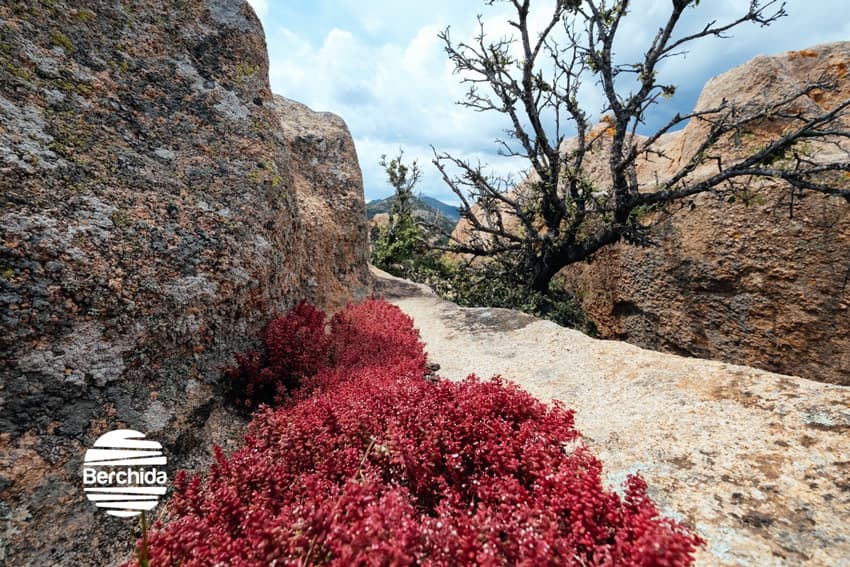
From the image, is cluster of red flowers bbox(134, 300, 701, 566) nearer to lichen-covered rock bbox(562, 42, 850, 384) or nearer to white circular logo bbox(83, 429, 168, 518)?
white circular logo bbox(83, 429, 168, 518)

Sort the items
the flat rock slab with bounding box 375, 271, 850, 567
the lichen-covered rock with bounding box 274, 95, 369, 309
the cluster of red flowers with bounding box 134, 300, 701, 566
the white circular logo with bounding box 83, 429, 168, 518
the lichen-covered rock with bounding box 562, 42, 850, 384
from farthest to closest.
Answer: the lichen-covered rock with bounding box 274, 95, 369, 309, the lichen-covered rock with bounding box 562, 42, 850, 384, the white circular logo with bounding box 83, 429, 168, 518, the flat rock slab with bounding box 375, 271, 850, 567, the cluster of red flowers with bounding box 134, 300, 701, 566

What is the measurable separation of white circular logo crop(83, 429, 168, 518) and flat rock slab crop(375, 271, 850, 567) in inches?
171

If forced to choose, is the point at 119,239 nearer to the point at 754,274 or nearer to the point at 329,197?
the point at 329,197

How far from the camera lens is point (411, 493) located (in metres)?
2.96

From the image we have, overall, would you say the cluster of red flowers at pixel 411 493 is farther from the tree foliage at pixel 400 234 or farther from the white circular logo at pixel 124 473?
the tree foliage at pixel 400 234

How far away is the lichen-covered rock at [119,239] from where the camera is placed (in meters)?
2.90

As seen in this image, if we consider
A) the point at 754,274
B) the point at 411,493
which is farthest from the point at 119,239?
the point at 754,274

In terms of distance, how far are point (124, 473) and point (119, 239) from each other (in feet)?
7.88

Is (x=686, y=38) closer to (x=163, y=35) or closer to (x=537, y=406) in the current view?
(x=537, y=406)

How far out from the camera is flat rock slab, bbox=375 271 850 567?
8.26 ft

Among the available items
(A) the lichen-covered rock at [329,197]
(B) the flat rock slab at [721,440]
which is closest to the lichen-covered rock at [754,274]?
(B) the flat rock slab at [721,440]

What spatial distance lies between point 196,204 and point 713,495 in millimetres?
6464

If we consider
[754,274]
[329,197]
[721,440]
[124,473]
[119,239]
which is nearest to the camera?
[124,473]

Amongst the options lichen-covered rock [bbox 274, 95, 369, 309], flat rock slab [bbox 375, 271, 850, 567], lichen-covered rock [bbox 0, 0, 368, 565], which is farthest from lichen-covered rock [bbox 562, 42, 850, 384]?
lichen-covered rock [bbox 0, 0, 368, 565]
